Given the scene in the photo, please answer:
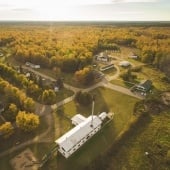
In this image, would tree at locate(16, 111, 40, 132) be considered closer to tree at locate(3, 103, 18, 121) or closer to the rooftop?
tree at locate(3, 103, 18, 121)

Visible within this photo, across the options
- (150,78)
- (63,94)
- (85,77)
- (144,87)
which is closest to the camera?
(63,94)

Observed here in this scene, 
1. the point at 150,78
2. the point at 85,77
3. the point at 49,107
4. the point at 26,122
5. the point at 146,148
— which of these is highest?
the point at 85,77

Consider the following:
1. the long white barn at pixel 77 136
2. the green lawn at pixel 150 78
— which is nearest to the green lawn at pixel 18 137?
the long white barn at pixel 77 136

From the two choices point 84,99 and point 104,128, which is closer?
point 104,128

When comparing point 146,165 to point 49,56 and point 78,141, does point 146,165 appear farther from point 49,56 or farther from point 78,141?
point 49,56

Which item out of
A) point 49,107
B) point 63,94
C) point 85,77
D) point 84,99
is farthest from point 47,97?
point 85,77

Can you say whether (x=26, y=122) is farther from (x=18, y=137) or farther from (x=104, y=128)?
(x=104, y=128)

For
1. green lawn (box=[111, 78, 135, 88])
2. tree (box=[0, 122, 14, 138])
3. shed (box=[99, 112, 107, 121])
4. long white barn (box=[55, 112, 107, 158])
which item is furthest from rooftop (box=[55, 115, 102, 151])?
green lawn (box=[111, 78, 135, 88])
